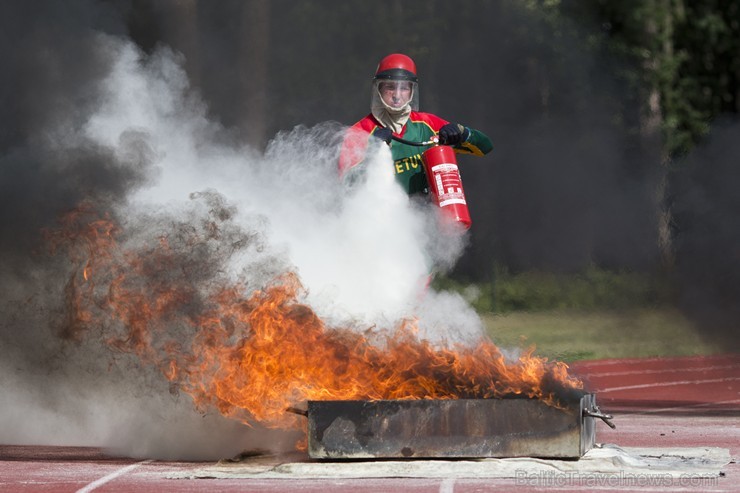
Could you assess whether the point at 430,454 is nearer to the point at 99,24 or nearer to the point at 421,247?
the point at 421,247

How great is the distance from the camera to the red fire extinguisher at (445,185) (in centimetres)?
1108

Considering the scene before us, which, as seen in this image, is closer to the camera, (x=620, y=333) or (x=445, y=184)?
→ (x=445, y=184)

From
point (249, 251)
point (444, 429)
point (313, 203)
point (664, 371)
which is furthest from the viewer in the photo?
point (664, 371)

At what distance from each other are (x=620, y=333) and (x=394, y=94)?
1022cm

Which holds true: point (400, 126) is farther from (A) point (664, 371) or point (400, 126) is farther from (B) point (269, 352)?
(A) point (664, 371)

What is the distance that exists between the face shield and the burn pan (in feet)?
10.3

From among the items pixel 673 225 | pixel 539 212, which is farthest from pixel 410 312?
pixel 539 212

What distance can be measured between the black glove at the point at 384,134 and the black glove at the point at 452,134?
408mm

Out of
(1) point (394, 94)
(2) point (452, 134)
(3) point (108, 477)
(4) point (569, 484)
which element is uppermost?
(1) point (394, 94)

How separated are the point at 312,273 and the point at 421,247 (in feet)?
3.49

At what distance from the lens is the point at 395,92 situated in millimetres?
11352

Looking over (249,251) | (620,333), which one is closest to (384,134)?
(249,251)

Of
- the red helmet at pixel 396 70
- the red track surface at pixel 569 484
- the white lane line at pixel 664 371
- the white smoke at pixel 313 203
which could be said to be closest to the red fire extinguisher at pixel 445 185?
the white smoke at pixel 313 203

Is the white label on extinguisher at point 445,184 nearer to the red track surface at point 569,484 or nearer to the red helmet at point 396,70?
the red helmet at point 396,70
